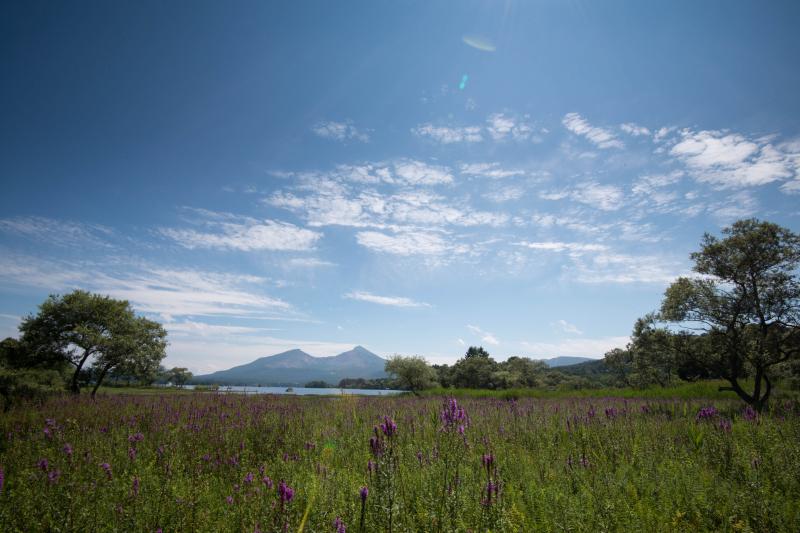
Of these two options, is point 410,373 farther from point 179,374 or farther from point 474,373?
point 179,374

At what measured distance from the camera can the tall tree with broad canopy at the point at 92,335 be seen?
21.1m

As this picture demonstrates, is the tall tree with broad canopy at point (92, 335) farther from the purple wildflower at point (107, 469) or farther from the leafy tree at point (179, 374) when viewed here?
the leafy tree at point (179, 374)

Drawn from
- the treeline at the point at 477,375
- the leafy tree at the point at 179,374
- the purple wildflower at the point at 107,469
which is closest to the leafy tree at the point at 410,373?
the treeline at the point at 477,375

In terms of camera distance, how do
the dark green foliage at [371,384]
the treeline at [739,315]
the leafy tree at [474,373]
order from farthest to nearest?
1. the leafy tree at [474,373]
2. the dark green foliage at [371,384]
3. the treeline at [739,315]

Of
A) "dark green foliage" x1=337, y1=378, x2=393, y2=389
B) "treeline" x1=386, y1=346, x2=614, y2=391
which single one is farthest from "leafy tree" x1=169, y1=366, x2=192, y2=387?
"treeline" x1=386, y1=346, x2=614, y2=391

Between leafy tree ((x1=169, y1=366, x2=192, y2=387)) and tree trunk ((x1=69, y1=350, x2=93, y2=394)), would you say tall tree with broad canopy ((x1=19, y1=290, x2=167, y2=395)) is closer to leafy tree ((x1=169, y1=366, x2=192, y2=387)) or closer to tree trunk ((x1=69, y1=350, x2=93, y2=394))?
tree trunk ((x1=69, y1=350, x2=93, y2=394))

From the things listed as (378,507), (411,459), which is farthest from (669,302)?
(378,507)

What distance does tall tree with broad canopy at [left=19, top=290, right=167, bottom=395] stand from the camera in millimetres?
21094

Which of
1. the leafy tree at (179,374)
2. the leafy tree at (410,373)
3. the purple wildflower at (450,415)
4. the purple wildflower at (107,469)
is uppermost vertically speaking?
the purple wildflower at (450,415)

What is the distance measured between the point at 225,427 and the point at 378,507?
6845 mm

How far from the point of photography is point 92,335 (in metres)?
20.9

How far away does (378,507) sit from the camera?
11.3 feet

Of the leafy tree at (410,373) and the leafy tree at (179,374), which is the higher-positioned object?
the leafy tree at (410,373)

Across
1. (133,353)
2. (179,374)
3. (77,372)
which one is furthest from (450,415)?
(179,374)
